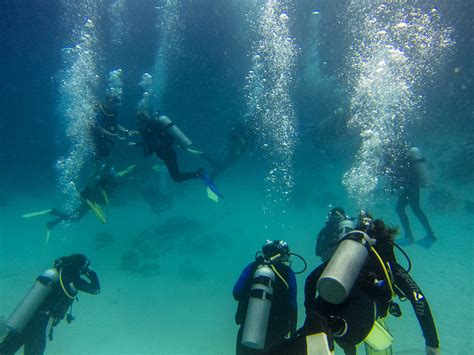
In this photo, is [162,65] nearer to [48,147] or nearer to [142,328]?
[48,147]

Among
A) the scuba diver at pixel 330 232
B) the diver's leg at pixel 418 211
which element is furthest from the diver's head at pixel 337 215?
the diver's leg at pixel 418 211

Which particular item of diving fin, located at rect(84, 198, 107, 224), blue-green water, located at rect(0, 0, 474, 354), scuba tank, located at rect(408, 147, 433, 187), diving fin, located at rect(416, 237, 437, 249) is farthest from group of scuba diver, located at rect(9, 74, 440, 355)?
diving fin, located at rect(416, 237, 437, 249)

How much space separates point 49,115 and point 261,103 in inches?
576

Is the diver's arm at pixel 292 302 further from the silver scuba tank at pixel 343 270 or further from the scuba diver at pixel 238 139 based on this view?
the scuba diver at pixel 238 139

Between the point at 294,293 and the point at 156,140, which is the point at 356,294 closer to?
the point at 294,293

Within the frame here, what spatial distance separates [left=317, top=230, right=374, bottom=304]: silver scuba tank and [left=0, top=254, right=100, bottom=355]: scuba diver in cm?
499

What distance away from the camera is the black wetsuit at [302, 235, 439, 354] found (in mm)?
2803

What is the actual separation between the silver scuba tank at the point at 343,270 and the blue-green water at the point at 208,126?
9.03 metres

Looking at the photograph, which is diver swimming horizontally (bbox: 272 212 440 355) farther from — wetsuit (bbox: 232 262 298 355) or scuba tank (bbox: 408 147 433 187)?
scuba tank (bbox: 408 147 433 187)

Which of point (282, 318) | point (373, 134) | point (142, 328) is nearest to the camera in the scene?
point (282, 318)

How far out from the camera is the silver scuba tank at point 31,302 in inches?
214

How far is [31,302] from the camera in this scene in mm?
5570

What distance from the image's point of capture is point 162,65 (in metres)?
18.5

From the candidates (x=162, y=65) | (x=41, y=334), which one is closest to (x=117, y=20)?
(x=162, y=65)
